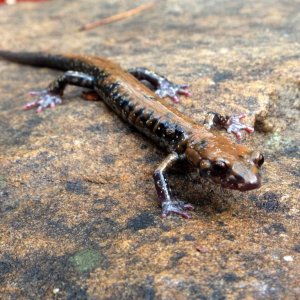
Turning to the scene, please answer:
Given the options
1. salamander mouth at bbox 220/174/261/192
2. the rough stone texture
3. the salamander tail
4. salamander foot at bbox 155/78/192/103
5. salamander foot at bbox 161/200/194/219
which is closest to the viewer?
the rough stone texture

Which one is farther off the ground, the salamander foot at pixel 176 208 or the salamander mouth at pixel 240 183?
the salamander mouth at pixel 240 183

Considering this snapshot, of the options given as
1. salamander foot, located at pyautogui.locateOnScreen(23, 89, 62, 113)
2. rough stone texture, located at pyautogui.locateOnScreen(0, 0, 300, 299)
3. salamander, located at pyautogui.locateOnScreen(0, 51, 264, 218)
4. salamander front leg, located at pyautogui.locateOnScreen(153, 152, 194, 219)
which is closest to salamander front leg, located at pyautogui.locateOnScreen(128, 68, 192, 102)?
salamander, located at pyautogui.locateOnScreen(0, 51, 264, 218)

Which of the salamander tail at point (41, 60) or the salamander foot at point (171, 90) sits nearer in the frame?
the salamander foot at point (171, 90)

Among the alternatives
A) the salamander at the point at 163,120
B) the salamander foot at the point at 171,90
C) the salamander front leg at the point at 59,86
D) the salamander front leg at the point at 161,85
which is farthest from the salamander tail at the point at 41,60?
the salamander foot at the point at 171,90

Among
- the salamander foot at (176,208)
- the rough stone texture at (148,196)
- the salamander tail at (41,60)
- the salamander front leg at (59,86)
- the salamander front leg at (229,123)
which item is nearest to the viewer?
the rough stone texture at (148,196)

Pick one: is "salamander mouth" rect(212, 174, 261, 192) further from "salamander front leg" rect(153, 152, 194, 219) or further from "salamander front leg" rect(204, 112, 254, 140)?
"salamander front leg" rect(204, 112, 254, 140)

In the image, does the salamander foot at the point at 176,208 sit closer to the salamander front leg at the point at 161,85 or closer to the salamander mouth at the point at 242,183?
the salamander mouth at the point at 242,183

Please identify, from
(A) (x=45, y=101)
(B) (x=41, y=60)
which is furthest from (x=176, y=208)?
(B) (x=41, y=60)
